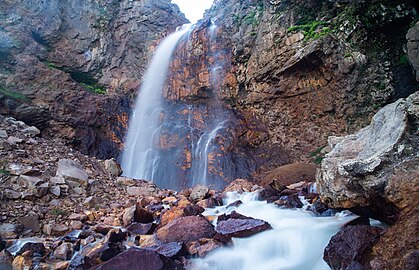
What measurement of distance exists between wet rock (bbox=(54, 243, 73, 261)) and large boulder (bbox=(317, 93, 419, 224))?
4.39m

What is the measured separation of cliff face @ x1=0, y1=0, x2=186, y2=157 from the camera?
45.2 ft

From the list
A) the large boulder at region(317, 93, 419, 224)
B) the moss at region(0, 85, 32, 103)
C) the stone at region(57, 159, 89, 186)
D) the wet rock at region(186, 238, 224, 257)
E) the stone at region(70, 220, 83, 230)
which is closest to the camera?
the large boulder at region(317, 93, 419, 224)

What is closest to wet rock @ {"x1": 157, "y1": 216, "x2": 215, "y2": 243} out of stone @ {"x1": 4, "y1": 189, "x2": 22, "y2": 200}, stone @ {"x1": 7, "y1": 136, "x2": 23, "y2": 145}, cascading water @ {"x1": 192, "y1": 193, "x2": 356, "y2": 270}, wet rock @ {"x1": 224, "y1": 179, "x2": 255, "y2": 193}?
cascading water @ {"x1": 192, "y1": 193, "x2": 356, "y2": 270}

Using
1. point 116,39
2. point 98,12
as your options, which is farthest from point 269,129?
point 98,12

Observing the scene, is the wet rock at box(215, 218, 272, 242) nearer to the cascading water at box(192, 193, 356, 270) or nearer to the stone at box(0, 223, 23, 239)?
the cascading water at box(192, 193, 356, 270)

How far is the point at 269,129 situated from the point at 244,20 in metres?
7.36

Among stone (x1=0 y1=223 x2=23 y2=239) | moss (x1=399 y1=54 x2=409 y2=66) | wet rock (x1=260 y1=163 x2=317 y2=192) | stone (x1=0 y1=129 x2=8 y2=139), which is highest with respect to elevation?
moss (x1=399 y1=54 x2=409 y2=66)

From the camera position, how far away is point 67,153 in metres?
10.2

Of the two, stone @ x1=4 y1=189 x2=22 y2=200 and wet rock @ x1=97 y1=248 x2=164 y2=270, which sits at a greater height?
stone @ x1=4 y1=189 x2=22 y2=200

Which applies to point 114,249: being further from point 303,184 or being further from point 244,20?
point 244,20

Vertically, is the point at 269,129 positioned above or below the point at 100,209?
above

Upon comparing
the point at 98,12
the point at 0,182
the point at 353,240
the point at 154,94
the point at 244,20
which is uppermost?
the point at 98,12

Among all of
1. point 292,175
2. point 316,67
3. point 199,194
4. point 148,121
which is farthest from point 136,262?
point 148,121

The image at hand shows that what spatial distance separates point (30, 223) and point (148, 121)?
10480mm
